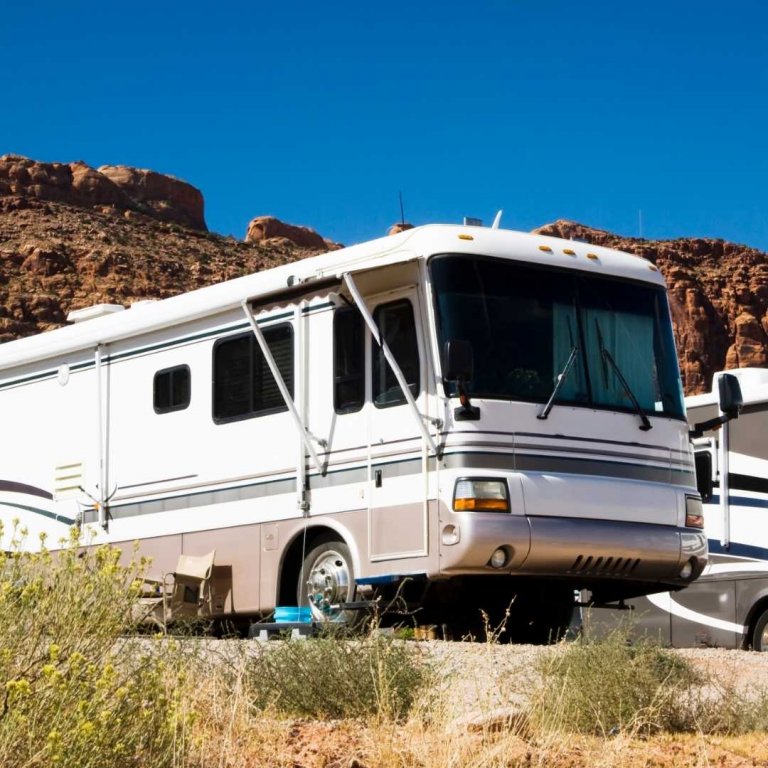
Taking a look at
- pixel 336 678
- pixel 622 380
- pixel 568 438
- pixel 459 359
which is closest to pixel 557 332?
pixel 622 380

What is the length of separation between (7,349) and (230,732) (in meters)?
9.06

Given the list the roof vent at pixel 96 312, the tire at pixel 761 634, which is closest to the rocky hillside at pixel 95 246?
the roof vent at pixel 96 312

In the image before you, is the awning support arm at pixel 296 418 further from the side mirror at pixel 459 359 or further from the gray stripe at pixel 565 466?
the side mirror at pixel 459 359

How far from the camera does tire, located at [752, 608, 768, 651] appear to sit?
13.6 meters

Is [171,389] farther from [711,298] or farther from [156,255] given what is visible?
[711,298]

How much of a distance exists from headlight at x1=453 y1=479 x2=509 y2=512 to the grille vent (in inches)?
30.4

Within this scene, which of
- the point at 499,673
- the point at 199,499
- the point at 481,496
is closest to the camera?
the point at 499,673

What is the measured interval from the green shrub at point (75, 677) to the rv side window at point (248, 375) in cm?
550

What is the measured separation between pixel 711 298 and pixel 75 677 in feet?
222

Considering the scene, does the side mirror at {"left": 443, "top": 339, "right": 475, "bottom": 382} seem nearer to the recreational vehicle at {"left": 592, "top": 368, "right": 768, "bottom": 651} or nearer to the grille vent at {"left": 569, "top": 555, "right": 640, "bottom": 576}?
the grille vent at {"left": 569, "top": 555, "right": 640, "bottom": 576}

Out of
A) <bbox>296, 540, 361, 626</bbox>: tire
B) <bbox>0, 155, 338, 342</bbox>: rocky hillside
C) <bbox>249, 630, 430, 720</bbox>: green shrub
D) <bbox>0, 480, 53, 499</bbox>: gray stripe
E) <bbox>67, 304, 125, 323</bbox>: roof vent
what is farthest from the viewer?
<bbox>0, 155, 338, 342</bbox>: rocky hillside

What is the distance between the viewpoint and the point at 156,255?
163ft

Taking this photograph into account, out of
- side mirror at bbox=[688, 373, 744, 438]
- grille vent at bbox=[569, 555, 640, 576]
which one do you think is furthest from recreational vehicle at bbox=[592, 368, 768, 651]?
grille vent at bbox=[569, 555, 640, 576]

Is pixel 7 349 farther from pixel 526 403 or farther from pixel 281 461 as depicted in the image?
pixel 526 403
